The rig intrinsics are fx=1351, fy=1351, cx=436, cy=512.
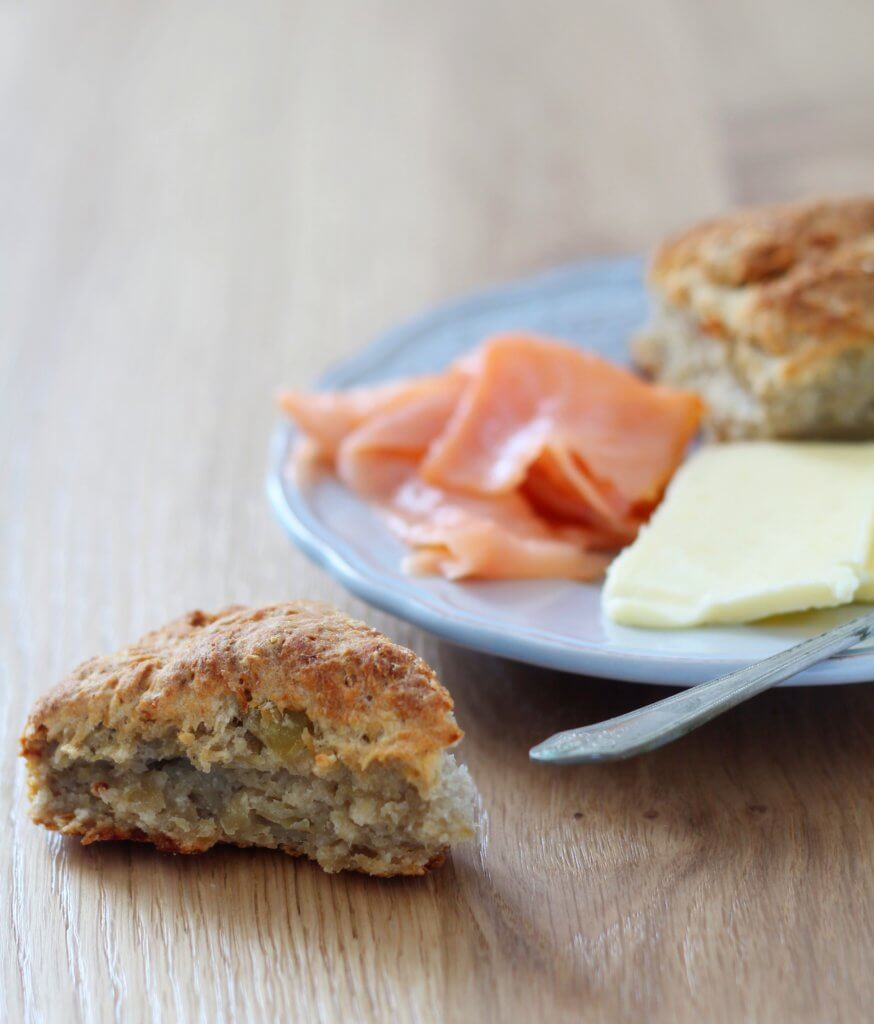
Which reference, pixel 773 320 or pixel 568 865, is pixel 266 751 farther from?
pixel 773 320

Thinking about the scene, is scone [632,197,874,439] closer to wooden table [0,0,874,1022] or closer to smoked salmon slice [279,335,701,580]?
smoked salmon slice [279,335,701,580]

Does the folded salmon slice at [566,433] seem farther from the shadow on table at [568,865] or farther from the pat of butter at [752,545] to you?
the shadow on table at [568,865]

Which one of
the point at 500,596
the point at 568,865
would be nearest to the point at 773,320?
the point at 500,596

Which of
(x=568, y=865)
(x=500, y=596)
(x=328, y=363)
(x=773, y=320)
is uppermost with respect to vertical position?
(x=773, y=320)

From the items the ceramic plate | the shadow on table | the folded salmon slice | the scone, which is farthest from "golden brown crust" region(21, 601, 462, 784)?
the scone

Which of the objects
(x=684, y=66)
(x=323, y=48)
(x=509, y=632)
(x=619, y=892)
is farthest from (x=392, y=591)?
(x=323, y=48)

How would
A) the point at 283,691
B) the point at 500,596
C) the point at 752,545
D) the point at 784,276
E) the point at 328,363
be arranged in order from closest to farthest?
the point at 283,691
the point at 752,545
the point at 500,596
the point at 784,276
the point at 328,363
